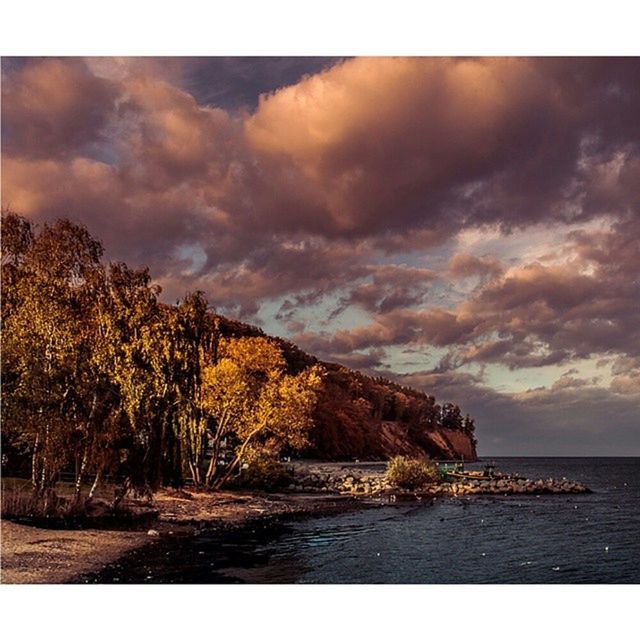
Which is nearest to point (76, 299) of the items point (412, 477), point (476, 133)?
point (476, 133)

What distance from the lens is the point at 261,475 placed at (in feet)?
97.6

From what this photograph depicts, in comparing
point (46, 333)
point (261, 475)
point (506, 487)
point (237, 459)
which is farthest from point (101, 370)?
point (506, 487)

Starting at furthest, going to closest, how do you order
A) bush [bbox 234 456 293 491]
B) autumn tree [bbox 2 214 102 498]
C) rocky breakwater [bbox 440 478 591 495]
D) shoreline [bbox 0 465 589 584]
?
1. rocky breakwater [bbox 440 478 591 495]
2. bush [bbox 234 456 293 491]
3. autumn tree [bbox 2 214 102 498]
4. shoreline [bbox 0 465 589 584]

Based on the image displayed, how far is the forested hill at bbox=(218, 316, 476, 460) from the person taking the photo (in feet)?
62.2

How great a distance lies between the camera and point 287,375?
25094 mm

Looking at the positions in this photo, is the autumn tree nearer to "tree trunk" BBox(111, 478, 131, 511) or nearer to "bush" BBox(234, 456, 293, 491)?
"tree trunk" BBox(111, 478, 131, 511)

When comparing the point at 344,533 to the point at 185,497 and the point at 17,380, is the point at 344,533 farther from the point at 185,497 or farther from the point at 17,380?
the point at 17,380

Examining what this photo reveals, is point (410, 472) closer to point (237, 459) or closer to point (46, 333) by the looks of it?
point (237, 459)

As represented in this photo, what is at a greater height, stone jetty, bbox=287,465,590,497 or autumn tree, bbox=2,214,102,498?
autumn tree, bbox=2,214,102,498

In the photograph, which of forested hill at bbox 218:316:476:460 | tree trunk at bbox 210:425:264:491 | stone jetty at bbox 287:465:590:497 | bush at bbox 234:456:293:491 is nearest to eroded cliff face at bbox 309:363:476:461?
forested hill at bbox 218:316:476:460

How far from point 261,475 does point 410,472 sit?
6.86 metres

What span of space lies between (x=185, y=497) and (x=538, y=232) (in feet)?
47.7

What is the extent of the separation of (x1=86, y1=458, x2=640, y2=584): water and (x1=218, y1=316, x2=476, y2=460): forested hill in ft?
9.10

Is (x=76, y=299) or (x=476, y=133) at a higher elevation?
(x=476, y=133)
